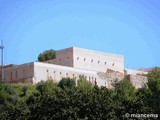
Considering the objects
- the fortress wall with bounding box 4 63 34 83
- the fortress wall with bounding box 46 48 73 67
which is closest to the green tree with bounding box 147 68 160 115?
the fortress wall with bounding box 46 48 73 67

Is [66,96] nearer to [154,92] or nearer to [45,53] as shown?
[154,92]

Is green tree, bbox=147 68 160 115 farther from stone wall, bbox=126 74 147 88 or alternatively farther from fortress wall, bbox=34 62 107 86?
stone wall, bbox=126 74 147 88

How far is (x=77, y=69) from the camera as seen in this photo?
261ft

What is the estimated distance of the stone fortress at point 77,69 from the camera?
248 ft

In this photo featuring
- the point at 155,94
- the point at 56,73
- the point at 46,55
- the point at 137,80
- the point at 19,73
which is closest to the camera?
the point at 155,94

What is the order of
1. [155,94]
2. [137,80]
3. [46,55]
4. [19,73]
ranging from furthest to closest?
[46,55] < [137,80] < [19,73] < [155,94]

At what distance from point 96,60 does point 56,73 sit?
7.99 m

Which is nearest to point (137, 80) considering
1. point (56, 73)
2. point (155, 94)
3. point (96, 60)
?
point (96, 60)

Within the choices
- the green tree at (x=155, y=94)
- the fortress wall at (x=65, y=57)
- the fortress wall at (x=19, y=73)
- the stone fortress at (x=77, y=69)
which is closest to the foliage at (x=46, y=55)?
the stone fortress at (x=77, y=69)

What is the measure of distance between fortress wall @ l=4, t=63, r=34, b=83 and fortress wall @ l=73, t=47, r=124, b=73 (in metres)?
7.02

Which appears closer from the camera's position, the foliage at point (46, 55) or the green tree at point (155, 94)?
the green tree at point (155, 94)

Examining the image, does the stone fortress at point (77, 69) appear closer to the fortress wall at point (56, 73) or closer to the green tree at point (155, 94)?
the fortress wall at point (56, 73)

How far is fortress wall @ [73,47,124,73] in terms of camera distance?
267 ft

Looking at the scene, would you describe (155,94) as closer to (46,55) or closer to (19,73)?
(19,73)
